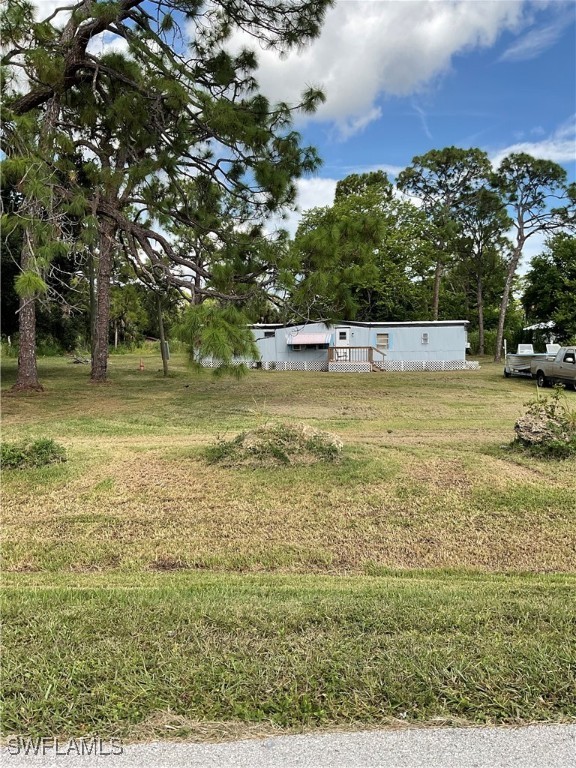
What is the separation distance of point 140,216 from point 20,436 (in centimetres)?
793

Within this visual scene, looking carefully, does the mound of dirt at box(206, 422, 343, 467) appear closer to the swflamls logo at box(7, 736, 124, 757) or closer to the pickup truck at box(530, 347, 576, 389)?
the swflamls logo at box(7, 736, 124, 757)

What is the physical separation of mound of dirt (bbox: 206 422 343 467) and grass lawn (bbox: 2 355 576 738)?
21 cm

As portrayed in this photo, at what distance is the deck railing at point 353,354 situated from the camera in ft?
75.9

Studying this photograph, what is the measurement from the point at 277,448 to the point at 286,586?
8.81 feet

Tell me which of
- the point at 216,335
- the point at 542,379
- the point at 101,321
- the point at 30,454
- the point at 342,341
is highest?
the point at 101,321

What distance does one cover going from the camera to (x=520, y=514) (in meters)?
4.46

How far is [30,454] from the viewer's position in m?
5.75

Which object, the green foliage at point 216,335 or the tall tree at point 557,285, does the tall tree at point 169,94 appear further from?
the tall tree at point 557,285

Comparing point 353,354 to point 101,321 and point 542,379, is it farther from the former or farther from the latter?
point 101,321

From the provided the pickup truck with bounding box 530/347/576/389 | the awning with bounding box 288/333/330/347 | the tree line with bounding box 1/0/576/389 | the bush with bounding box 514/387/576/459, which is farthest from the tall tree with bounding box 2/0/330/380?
the awning with bounding box 288/333/330/347

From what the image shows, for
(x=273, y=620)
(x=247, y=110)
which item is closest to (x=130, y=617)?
(x=273, y=620)

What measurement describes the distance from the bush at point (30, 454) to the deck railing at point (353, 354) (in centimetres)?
1782

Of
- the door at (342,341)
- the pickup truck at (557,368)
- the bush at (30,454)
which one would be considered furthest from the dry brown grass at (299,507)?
the door at (342,341)

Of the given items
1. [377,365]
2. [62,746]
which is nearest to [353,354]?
[377,365]
